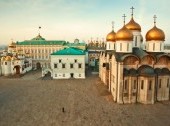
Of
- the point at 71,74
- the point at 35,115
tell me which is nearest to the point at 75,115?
the point at 35,115

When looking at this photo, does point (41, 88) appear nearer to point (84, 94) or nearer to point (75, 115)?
point (84, 94)

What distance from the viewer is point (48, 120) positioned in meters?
17.1

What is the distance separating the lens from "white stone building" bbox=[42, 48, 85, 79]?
37844 millimetres

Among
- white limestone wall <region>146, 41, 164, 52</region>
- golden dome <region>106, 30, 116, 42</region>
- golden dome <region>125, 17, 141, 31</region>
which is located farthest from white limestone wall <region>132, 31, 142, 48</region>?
golden dome <region>106, 30, 116, 42</region>

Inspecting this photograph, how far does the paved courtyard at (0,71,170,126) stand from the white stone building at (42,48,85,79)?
10773 millimetres

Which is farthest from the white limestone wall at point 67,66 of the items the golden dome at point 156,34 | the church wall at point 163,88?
the church wall at point 163,88

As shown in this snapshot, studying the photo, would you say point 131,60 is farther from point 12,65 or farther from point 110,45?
point 12,65

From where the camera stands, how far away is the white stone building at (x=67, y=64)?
1490 inches

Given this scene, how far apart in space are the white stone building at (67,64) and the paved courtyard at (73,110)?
1077cm

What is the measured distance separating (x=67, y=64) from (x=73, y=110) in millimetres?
18998

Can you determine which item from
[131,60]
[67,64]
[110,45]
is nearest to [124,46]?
[131,60]

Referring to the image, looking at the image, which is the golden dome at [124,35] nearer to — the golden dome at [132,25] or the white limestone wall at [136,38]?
the golden dome at [132,25]

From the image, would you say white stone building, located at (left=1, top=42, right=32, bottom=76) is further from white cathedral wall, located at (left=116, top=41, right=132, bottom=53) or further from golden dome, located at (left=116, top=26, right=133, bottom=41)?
golden dome, located at (left=116, top=26, right=133, bottom=41)

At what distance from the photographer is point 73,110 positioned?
64.4 feet
